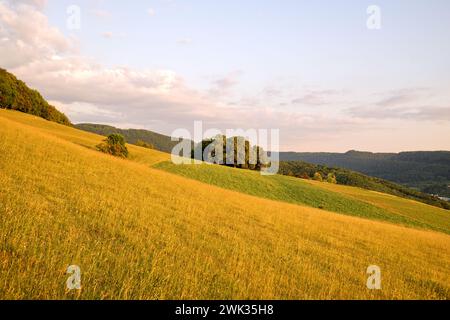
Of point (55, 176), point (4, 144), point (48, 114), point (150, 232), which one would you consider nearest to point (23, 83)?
point (48, 114)

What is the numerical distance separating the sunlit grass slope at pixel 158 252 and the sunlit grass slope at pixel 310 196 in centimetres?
3318

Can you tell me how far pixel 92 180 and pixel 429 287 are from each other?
18.2m

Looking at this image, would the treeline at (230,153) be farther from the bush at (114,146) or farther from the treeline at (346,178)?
the treeline at (346,178)

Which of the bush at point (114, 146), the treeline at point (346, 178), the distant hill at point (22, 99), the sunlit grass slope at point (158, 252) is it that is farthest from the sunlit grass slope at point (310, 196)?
the treeline at point (346, 178)

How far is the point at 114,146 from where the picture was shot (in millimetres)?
56125

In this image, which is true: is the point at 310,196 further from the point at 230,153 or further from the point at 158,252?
the point at 158,252

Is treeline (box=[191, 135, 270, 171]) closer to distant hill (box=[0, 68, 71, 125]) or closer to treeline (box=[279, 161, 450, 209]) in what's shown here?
distant hill (box=[0, 68, 71, 125])

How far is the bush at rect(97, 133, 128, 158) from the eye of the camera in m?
54.8

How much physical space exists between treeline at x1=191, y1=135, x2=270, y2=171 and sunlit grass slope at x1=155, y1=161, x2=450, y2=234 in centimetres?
3335

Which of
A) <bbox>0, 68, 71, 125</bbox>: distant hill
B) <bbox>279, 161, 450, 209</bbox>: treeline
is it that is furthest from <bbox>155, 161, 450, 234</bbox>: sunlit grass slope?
<bbox>279, 161, 450, 209</bbox>: treeline

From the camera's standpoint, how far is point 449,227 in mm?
51250

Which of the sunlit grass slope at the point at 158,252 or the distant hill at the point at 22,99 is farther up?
the distant hill at the point at 22,99

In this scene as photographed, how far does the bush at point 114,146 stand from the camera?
5481 centimetres
